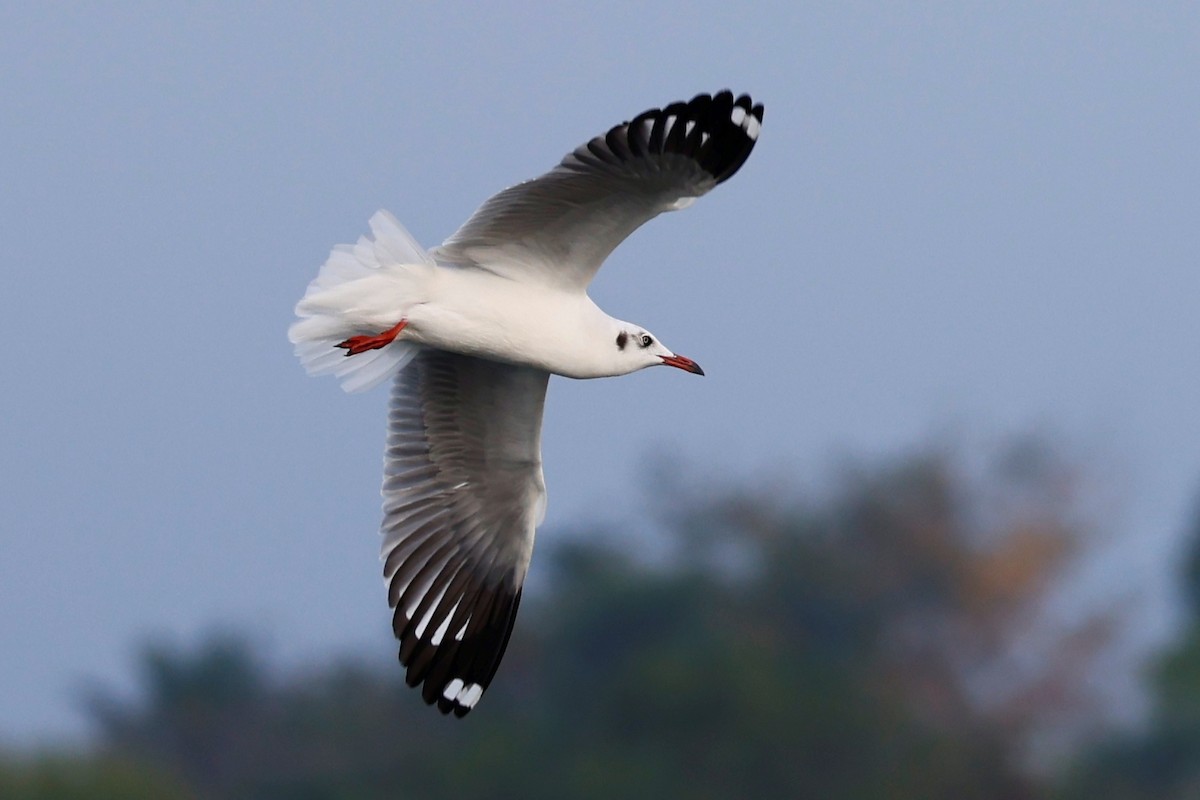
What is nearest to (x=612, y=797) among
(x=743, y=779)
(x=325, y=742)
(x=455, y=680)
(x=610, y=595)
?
(x=743, y=779)

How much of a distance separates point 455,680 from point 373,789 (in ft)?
41.3

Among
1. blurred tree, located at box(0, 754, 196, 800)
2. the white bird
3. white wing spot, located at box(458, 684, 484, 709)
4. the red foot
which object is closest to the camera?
the white bird

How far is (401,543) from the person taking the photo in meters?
5.99

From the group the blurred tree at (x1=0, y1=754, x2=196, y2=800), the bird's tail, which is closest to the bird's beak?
the bird's tail

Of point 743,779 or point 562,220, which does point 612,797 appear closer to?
point 743,779

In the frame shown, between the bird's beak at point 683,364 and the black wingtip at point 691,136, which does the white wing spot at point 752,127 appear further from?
the bird's beak at point 683,364

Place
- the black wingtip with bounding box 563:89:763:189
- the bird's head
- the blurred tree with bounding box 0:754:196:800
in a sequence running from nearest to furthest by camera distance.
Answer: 1. the black wingtip with bounding box 563:89:763:189
2. the bird's head
3. the blurred tree with bounding box 0:754:196:800

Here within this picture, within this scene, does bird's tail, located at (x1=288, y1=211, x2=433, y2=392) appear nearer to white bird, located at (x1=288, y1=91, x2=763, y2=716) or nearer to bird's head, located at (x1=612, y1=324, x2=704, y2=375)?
white bird, located at (x1=288, y1=91, x2=763, y2=716)

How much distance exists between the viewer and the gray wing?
5867mm

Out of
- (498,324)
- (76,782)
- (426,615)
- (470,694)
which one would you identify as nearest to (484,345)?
(498,324)

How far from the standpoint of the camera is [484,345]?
5246mm

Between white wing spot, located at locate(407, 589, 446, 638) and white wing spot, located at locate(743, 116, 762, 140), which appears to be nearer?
white wing spot, located at locate(743, 116, 762, 140)

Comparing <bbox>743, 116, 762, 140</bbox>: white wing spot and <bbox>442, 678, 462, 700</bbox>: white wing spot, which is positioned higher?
<bbox>743, 116, 762, 140</bbox>: white wing spot

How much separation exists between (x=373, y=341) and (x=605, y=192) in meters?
0.75
